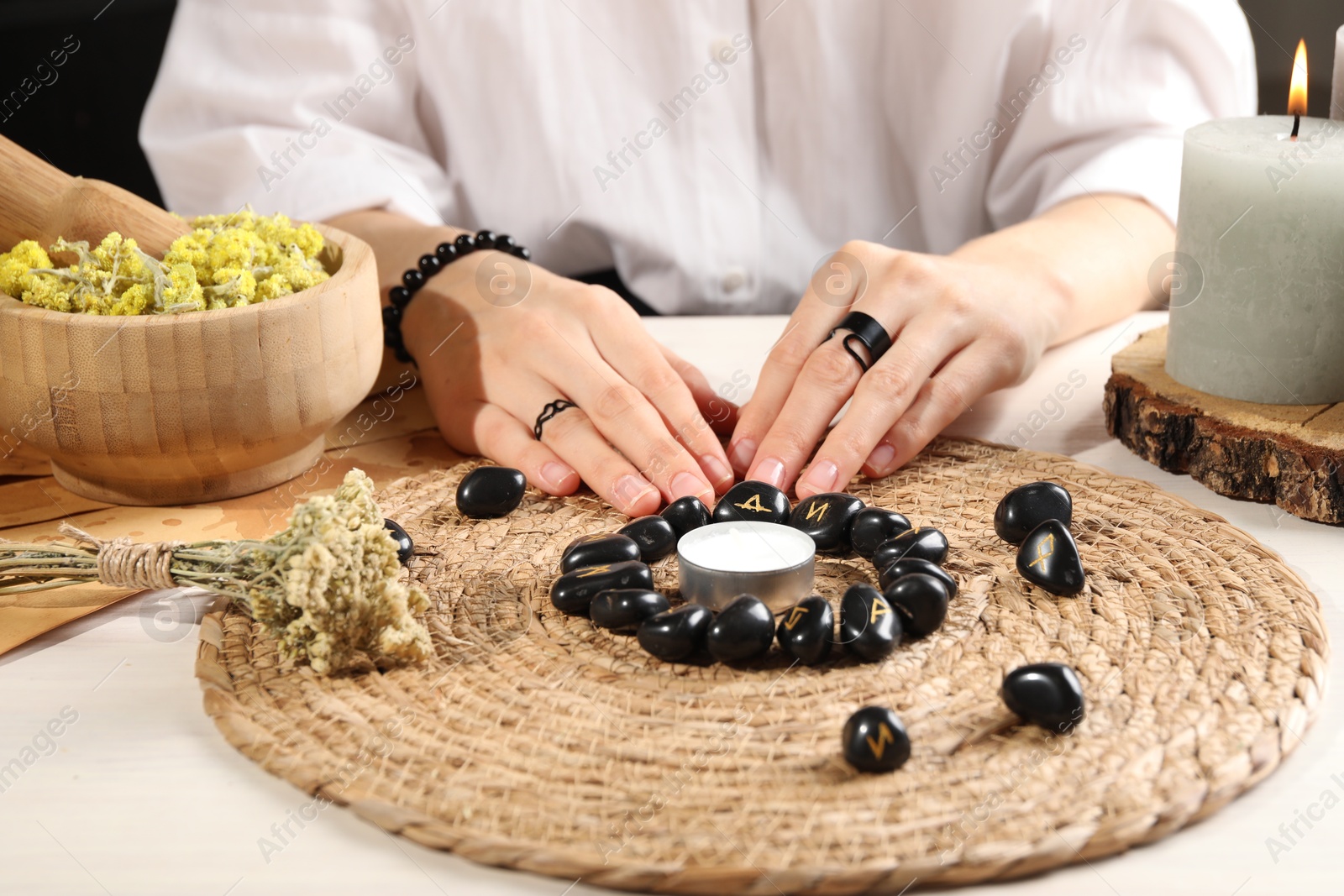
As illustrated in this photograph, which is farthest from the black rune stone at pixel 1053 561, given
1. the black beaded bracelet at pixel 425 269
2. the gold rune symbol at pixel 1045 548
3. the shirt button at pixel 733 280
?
the shirt button at pixel 733 280

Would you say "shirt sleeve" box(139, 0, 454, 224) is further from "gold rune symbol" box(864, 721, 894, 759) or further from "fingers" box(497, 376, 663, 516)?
"gold rune symbol" box(864, 721, 894, 759)

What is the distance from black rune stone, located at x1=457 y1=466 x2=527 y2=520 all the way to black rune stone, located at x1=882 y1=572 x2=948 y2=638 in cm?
31

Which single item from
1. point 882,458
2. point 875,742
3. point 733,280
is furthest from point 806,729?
point 733,280

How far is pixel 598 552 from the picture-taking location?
0.73m

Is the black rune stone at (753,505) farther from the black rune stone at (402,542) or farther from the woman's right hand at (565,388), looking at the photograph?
the black rune stone at (402,542)

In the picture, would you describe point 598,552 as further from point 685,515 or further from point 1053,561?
point 1053,561

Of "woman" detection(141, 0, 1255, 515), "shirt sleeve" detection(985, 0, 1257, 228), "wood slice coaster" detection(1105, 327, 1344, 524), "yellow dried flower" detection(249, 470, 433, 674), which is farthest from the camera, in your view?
"shirt sleeve" detection(985, 0, 1257, 228)

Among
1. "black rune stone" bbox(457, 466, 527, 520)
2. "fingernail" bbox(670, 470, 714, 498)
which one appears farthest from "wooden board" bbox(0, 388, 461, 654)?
"fingernail" bbox(670, 470, 714, 498)

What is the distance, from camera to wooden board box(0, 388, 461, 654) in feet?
2.41

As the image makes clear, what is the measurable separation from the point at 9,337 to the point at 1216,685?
0.78 meters

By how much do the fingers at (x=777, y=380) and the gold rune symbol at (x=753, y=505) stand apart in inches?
4.7

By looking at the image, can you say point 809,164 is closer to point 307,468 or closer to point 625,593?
point 307,468

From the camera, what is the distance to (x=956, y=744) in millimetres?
560

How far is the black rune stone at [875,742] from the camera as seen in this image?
0.53 m
